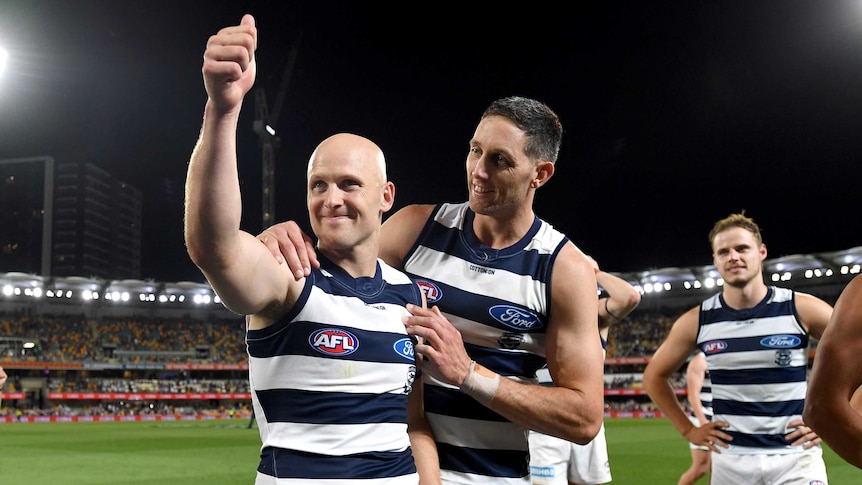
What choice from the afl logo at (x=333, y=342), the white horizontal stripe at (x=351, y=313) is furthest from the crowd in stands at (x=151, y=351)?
the afl logo at (x=333, y=342)

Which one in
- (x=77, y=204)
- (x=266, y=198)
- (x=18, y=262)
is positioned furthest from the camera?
(x=77, y=204)

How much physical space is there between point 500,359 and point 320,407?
115 cm

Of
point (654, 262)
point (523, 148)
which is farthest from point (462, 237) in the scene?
point (654, 262)

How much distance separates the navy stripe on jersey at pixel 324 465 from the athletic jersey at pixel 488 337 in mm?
772

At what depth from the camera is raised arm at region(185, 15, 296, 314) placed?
2.24m

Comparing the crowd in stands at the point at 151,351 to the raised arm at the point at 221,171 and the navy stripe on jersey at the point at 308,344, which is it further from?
the raised arm at the point at 221,171

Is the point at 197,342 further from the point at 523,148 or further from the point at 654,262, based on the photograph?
the point at 523,148

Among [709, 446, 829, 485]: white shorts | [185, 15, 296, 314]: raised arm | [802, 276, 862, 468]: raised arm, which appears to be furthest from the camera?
[709, 446, 829, 485]: white shorts

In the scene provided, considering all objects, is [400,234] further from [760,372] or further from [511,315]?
[760,372]

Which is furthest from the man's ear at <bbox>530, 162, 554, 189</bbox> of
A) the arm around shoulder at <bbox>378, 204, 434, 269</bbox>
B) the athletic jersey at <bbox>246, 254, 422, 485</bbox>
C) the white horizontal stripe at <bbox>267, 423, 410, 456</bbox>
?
the white horizontal stripe at <bbox>267, 423, 410, 456</bbox>

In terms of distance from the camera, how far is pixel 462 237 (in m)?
3.92

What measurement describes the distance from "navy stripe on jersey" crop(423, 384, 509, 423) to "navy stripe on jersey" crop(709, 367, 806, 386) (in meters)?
3.08

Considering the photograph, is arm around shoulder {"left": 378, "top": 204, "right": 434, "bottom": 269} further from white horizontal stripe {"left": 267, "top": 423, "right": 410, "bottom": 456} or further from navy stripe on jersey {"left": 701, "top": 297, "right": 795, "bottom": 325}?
navy stripe on jersey {"left": 701, "top": 297, "right": 795, "bottom": 325}

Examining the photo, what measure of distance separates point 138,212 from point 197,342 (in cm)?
7811
